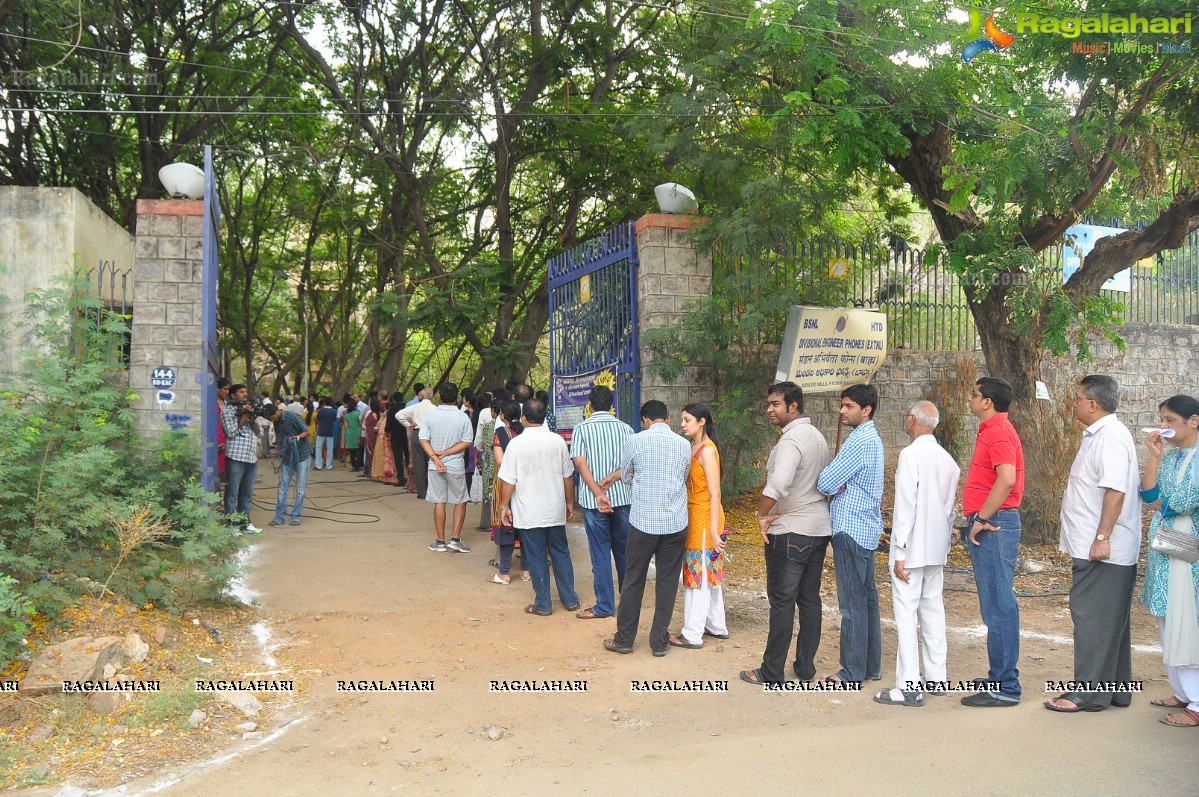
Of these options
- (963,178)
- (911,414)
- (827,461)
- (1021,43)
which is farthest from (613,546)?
(1021,43)

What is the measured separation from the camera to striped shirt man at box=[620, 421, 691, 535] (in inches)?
231

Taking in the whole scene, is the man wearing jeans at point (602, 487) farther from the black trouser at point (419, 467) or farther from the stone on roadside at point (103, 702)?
the black trouser at point (419, 467)

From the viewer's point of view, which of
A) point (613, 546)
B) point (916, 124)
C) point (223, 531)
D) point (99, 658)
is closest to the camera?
point (99, 658)

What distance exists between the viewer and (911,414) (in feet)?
17.0

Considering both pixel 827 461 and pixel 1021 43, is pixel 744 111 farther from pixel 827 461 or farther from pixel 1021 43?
pixel 827 461

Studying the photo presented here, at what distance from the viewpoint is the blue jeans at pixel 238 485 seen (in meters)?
9.77

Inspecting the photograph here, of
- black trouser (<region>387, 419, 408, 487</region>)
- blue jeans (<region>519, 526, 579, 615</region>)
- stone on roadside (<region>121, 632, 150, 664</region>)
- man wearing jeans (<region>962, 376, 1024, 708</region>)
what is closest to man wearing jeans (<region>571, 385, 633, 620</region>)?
blue jeans (<region>519, 526, 579, 615</region>)

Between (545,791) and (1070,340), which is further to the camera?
(1070,340)

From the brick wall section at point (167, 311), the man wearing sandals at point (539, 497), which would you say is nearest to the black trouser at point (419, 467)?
the brick wall section at point (167, 311)

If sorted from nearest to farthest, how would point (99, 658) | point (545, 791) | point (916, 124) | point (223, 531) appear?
point (545, 791), point (99, 658), point (223, 531), point (916, 124)

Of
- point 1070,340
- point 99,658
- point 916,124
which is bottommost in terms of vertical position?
point 99,658

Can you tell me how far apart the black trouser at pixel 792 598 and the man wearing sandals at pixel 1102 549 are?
4.20 ft

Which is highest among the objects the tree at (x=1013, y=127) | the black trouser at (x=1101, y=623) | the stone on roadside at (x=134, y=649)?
the tree at (x=1013, y=127)

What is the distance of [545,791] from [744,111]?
8397mm
